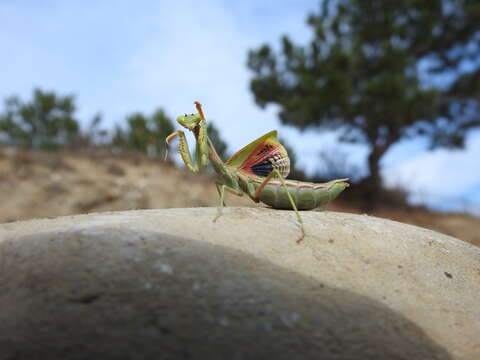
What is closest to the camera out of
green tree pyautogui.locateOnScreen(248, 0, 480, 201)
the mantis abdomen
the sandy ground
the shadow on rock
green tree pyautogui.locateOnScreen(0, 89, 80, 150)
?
the shadow on rock

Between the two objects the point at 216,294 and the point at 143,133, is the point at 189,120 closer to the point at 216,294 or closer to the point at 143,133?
the point at 216,294

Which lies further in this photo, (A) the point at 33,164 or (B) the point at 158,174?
(B) the point at 158,174

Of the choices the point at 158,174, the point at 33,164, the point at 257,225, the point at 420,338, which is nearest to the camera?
the point at 420,338

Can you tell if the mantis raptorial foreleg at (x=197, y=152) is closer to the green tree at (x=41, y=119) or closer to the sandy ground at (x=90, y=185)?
the sandy ground at (x=90, y=185)

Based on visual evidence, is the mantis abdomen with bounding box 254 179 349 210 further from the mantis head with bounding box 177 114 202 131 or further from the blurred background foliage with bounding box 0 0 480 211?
the blurred background foliage with bounding box 0 0 480 211

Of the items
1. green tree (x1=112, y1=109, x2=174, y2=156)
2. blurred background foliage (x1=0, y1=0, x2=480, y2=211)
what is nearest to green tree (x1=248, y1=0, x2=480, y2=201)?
blurred background foliage (x1=0, y1=0, x2=480, y2=211)

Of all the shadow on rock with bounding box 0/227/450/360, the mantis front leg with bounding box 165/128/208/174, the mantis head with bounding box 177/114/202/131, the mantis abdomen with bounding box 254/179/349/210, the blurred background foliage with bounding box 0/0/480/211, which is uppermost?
the blurred background foliage with bounding box 0/0/480/211

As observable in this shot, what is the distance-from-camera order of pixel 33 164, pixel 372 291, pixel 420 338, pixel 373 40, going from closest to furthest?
pixel 420 338, pixel 372 291, pixel 33 164, pixel 373 40

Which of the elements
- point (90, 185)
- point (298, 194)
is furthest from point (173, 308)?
point (90, 185)

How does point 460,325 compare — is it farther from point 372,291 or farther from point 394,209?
point 394,209

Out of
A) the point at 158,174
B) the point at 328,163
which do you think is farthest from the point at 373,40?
the point at 158,174
